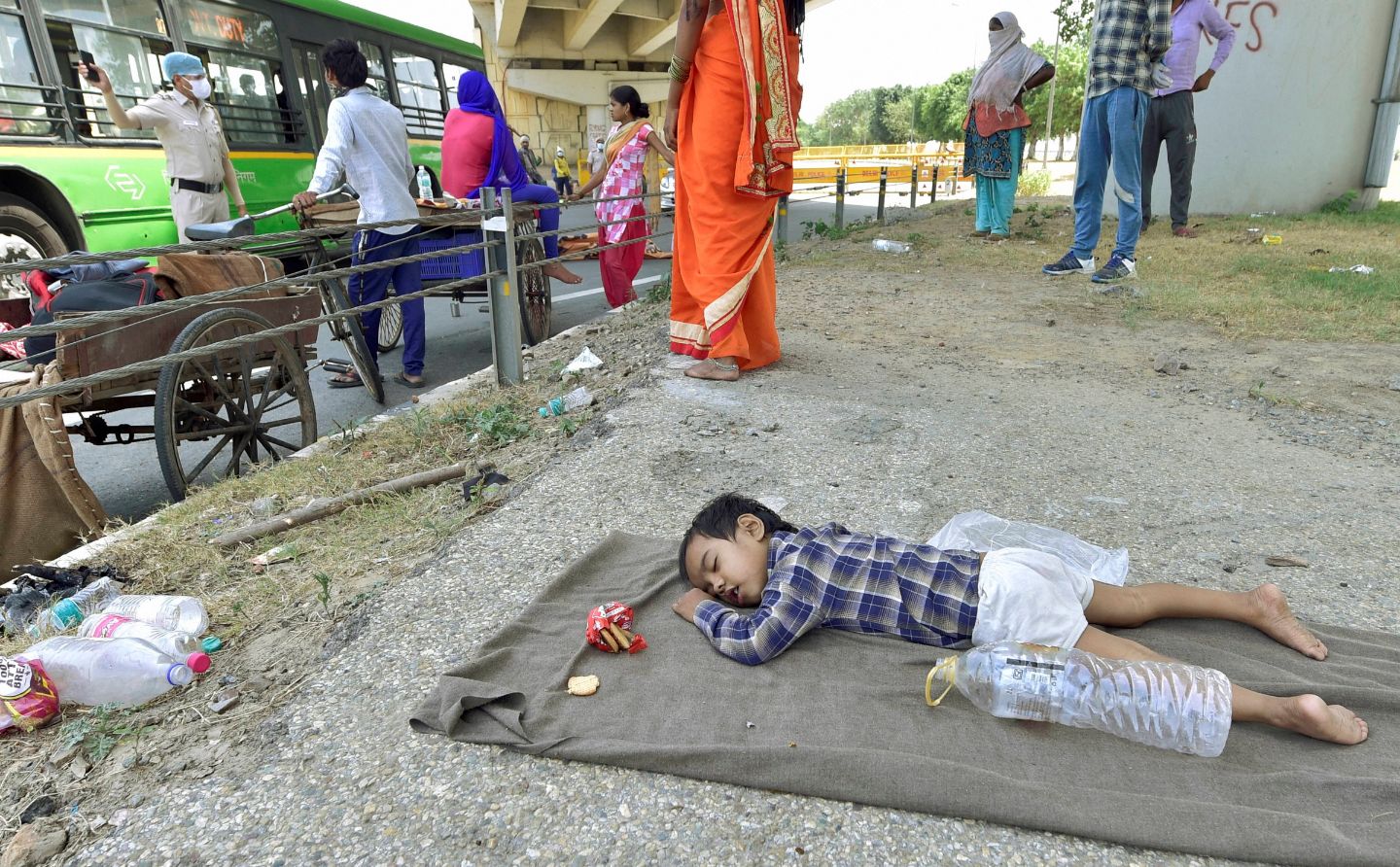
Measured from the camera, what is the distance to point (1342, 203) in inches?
408

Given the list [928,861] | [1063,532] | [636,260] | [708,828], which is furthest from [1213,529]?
[636,260]

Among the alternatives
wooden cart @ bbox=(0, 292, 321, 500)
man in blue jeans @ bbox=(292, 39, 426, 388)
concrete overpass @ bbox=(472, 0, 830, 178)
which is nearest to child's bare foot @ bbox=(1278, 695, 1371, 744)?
wooden cart @ bbox=(0, 292, 321, 500)

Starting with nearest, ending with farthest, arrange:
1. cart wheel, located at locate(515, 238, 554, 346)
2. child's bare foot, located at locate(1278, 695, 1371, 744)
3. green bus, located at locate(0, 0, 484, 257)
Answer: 1. child's bare foot, located at locate(1278, 695, 1371, 744)
2. cart wheel, located at locate(515, 238, 554, 346)
3. green bus, located at locate(0, 0, 484, 257)

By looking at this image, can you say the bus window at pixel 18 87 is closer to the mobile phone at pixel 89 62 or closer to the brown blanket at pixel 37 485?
the mobile phone at pixel 89 62

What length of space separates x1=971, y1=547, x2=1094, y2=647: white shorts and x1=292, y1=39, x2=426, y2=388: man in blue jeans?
4.15m

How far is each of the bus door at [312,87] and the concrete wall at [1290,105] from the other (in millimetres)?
10346

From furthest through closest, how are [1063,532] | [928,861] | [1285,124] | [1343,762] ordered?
1. [1285,124]
2. [1063,532]
3. [1343,762]
4. [928,861]

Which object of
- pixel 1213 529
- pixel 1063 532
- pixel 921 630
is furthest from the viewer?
pixel 1213 529

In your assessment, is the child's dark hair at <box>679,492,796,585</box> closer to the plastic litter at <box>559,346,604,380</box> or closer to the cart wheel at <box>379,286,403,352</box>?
the plastic litter at <box>559,346,604,380</box>

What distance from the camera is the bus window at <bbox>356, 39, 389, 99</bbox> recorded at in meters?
10.5

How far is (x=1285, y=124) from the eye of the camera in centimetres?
1028

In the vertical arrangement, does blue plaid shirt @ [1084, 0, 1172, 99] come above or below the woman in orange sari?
above

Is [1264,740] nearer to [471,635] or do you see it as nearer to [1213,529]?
[1213,529]

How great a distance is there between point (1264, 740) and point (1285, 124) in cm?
1129
